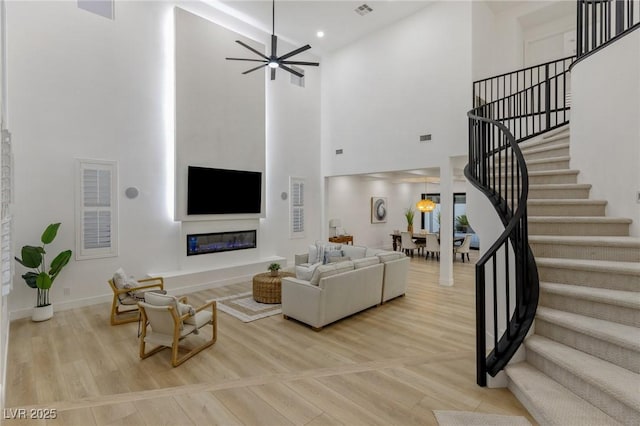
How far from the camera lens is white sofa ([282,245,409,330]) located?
4.28 m

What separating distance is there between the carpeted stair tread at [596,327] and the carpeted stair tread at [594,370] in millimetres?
169

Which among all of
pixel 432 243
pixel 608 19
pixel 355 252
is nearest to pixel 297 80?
pixel 355 252

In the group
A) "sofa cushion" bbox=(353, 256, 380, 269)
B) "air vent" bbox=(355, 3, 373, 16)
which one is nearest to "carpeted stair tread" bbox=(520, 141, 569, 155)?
"sofa cushion" bbox=(353, 256, 380, 269)

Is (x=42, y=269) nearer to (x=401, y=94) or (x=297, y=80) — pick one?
(x=297, y=80)

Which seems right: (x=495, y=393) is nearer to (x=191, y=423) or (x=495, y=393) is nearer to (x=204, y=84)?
(x=191, y=423)

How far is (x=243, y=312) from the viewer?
16.4 ft

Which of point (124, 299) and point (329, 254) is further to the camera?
point (329, 254)

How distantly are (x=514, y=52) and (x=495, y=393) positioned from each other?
26.7ft

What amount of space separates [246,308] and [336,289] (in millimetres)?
1775

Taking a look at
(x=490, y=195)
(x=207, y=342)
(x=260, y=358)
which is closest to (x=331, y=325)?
(x=260, y=358)

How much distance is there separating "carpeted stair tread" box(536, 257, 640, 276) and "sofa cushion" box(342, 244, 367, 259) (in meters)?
3.70

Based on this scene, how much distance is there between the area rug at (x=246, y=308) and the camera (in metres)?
4.84

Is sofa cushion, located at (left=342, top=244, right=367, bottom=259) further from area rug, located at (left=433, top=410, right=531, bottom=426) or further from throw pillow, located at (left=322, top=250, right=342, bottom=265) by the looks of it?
area rug, located at (left=433, top=410, right=531, bottom=426)

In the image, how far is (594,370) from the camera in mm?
2068
